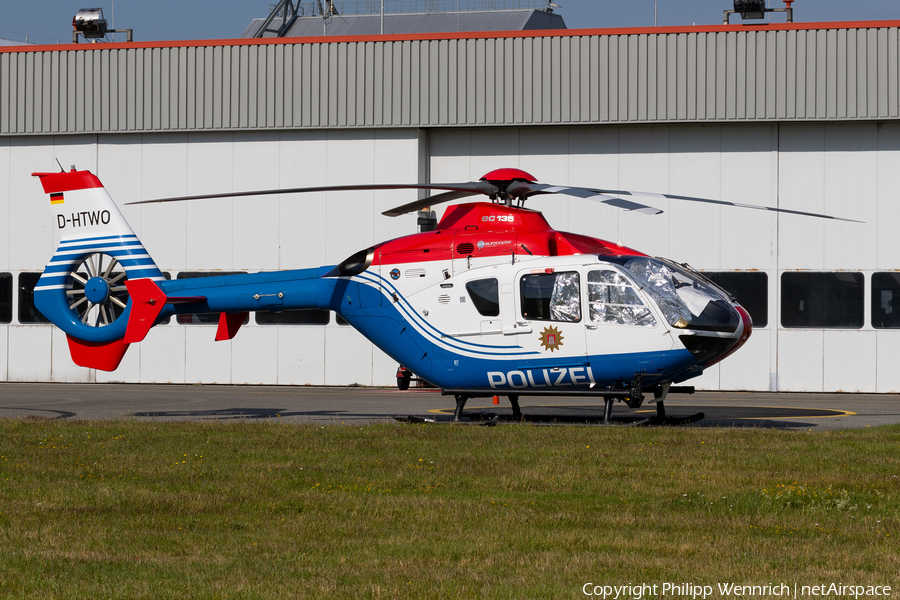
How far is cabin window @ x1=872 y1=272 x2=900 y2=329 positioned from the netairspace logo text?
17.0m

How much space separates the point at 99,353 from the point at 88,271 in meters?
1.45

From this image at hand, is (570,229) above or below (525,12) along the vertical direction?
below

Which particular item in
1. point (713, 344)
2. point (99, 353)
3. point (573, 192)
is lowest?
point (99, 353)

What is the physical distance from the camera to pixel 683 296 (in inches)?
544

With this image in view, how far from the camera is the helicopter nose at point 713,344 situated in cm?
1368

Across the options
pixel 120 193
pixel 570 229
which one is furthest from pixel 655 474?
pixel 120 193

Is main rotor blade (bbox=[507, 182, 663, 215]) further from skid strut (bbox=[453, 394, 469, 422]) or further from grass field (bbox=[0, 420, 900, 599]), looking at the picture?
skid strut (bbox=[453, 394, 469, 422])

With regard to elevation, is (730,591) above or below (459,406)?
below

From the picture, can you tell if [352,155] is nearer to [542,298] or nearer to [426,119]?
[426,119]

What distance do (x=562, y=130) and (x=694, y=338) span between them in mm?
10831

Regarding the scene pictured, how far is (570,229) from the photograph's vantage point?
23422mm

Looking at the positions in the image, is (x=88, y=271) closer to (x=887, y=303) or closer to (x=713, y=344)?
(x=713, y=344)

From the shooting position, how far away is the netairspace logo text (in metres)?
6.10

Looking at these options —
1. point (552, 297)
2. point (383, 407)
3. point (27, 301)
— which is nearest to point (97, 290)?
point (383, 407)
